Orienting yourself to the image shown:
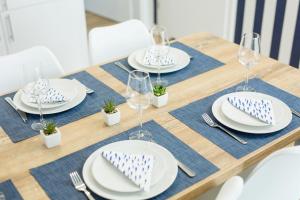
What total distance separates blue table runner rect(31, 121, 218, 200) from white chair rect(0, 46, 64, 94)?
676 millimetres

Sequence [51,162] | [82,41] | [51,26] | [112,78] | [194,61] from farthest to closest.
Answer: [82,41]
[51,26]
[194,61]
[112,78]
[51,162]

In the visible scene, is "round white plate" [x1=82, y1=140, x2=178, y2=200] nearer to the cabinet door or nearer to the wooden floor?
the cabinet door

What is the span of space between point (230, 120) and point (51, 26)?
1878 millimetres

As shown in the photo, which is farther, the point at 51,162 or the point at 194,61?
the point at 194,61

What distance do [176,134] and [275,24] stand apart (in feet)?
6.03

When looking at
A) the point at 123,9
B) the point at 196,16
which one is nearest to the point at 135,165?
the point at 196,16

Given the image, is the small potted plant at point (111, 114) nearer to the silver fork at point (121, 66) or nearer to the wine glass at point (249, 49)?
the silver fork at point (121, 66)

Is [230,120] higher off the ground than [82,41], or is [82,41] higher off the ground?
[230,120]

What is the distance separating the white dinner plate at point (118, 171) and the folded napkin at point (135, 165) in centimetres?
1

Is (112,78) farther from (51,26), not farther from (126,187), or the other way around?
(51,26)

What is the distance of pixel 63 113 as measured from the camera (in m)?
1.42

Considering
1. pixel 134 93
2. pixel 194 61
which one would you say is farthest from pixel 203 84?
pixel 134 93

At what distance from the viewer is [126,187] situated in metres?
1.06

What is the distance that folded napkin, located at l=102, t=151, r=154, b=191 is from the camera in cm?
107
